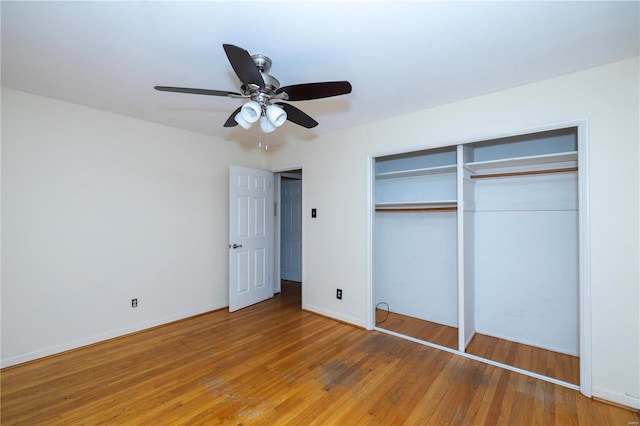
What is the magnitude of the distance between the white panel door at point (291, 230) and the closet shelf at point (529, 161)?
3.39m

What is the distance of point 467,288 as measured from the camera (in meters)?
2.88

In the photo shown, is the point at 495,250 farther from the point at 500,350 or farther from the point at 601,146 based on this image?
the point at 601,146

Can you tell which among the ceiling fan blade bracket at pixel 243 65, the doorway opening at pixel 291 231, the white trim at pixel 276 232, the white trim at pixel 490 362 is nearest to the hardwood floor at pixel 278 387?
the white trim at pixel 490 362

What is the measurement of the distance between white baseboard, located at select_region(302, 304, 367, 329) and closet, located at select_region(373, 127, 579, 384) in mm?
290

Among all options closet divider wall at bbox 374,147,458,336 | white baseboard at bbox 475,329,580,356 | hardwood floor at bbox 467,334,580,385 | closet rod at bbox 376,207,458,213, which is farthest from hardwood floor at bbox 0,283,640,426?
closet rod at bbox 376,207,458,213

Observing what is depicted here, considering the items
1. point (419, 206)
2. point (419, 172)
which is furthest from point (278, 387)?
point (419, 172)

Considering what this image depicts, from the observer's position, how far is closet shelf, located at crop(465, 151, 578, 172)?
2.44 m

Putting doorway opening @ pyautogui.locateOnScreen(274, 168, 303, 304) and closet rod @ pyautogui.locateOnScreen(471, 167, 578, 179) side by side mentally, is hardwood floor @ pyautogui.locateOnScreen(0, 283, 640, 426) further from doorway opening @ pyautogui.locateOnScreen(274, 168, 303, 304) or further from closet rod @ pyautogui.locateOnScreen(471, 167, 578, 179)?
doorway opening @ pyautogui.locateOnScreen(274, 168, 303, 304)

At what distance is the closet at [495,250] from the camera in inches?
104

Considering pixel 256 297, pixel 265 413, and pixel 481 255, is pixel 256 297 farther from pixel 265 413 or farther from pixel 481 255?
pixel 481 255

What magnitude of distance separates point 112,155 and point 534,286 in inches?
182

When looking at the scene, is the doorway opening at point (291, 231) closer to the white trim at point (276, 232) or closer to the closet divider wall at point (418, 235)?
the white trim at point (276, 232)

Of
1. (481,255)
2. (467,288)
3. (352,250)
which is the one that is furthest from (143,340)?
(481,255)

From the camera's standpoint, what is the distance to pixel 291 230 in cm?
573
